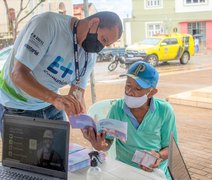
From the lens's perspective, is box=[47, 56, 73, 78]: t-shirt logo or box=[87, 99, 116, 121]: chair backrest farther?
box=[87, 99, 116, 121]: chair backrest

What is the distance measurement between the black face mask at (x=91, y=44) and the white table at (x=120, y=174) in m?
0.60

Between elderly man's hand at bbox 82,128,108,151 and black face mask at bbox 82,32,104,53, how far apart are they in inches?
16.4

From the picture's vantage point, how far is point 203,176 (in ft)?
10.1

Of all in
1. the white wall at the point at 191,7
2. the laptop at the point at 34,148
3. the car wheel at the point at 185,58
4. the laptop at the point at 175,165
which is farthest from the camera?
the car wheel at the point at 185,58

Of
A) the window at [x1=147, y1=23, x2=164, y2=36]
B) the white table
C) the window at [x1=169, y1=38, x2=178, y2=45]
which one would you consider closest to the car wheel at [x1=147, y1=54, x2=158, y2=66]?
the window at [x1=147, y1=23, x2=164, y2=36]

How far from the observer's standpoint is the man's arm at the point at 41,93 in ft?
4.73

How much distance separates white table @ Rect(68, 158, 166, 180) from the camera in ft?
4.91

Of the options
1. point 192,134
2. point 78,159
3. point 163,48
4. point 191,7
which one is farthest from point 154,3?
point 78,159

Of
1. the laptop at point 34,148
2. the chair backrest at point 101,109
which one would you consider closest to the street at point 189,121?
the chair backrest at point 101,109

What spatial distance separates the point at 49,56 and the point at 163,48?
1130 cm

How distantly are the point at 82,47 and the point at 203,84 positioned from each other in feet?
22.5

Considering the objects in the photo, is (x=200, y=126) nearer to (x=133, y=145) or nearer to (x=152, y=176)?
A: (x=133, y=145)

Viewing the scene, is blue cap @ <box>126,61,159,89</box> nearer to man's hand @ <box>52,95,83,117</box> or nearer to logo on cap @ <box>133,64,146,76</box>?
logo on cap @ <box>133,64,146,76</box>

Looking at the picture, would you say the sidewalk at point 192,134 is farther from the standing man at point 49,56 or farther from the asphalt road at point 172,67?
the asphalt road at point 172,67
